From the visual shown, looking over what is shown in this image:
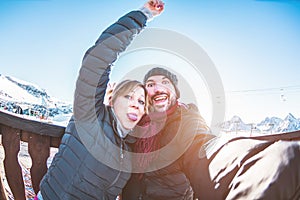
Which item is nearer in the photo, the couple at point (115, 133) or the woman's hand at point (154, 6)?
the couple at point (115, 133)

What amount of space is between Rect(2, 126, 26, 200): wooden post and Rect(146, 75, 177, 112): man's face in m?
0.54

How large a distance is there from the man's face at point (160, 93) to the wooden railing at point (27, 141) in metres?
0.37

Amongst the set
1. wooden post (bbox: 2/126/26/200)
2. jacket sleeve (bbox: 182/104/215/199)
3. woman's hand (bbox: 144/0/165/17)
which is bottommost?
wooden post (bbox: 2/126/26/200)

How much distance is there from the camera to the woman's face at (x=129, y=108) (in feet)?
2.65

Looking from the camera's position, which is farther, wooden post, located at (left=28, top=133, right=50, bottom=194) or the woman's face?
wooden post, located at (left=28, top=133, right=50, bottom=194)

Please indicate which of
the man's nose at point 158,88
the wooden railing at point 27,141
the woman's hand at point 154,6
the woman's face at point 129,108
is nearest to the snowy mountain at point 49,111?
the wooden railing at point 27,141

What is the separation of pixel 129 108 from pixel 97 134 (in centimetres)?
14

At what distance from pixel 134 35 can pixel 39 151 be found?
0.58 m

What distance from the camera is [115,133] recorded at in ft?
2.58

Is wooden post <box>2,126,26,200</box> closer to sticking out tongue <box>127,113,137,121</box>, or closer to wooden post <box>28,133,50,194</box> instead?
wooden post <box>28,133,50,194</box>

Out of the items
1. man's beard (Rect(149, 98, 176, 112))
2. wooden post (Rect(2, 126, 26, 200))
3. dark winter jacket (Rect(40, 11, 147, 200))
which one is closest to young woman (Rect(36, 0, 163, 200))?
dark winter jacket (Rect(40, 11, 147, 200))

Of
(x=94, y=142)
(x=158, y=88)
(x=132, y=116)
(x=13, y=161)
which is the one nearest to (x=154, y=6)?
(x=158, y=88)

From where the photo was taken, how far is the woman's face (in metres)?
0.81

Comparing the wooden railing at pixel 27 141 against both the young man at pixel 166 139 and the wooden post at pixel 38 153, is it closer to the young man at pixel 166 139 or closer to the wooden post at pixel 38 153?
the wooden post at pixel 38 153
